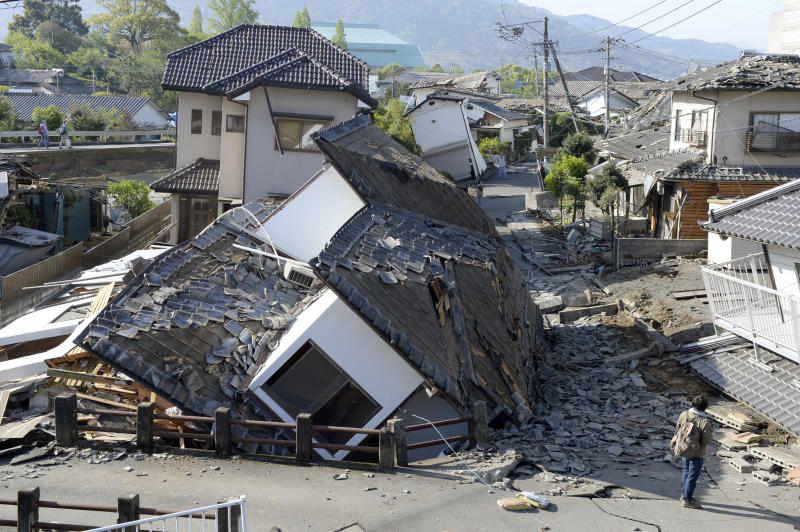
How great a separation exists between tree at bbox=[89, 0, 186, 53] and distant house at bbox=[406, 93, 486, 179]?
47292 mm

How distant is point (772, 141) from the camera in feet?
89.1

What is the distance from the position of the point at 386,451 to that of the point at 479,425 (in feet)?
4.67

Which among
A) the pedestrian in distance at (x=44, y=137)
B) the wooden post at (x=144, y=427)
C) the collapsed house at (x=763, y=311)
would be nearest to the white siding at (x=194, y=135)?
the pedestrian in distance at (x=44, y=137)

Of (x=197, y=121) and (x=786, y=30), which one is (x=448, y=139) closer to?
(x=786, y=30)

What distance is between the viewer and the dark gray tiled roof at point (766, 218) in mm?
13805

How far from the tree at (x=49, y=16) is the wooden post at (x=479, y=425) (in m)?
102

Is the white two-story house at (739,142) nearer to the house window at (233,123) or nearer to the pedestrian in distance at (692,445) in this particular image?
the house window at (233,123)

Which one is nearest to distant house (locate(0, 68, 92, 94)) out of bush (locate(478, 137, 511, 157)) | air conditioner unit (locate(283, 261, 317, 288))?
bush (locate(478, 137, 511, 157))

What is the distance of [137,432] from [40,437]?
1716mm

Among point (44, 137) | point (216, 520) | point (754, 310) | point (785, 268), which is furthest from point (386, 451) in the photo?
point (44, 137)

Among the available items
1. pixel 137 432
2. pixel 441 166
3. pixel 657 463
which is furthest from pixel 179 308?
pixel 441 166

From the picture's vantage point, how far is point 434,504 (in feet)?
31.3

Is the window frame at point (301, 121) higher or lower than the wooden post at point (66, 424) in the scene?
higher

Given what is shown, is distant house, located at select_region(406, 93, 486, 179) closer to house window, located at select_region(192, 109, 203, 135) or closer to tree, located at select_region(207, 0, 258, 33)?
house window, located at select_region(192, 109, 203, 135)
